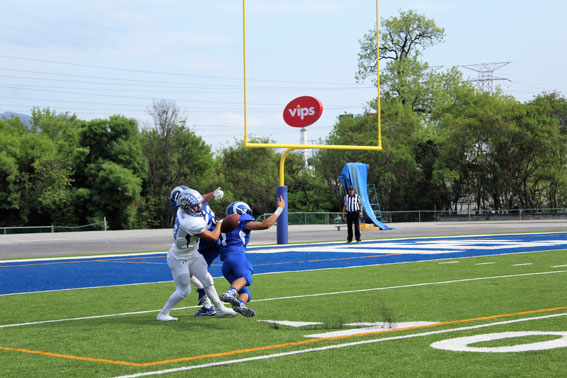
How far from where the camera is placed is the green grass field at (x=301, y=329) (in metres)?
5.95

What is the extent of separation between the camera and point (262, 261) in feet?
58.8

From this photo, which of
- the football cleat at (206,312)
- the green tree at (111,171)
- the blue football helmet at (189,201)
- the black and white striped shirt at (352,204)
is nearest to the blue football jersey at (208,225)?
the blue football helmet at (189,201)

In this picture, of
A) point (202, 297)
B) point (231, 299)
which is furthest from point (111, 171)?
point (231, 299)

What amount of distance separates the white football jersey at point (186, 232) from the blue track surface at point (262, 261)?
4.88m

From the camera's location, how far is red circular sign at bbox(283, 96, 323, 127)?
2694 cm

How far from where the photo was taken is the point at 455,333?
7312 mm

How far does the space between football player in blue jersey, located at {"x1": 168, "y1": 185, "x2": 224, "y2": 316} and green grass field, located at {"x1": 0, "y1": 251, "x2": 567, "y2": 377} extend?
0.29 meters

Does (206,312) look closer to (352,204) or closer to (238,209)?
Answer: (238,209)

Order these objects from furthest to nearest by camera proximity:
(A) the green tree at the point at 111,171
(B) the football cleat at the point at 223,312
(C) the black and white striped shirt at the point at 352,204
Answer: (A) the green tree at the point at 111,171
(C) the black and white striped shirt at the point at 352,204
(B) the football cleat at the point at 223,312

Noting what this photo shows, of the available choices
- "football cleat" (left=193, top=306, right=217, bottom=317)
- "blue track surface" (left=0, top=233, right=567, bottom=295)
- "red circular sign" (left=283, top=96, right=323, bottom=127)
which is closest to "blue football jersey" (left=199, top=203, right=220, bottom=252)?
"football cleat" (left=193, top=306, right=217, bottom=317)

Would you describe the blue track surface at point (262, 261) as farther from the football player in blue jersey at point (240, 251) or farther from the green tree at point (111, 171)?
the green tree at point (111, 171)

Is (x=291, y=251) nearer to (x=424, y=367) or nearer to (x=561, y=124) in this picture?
(x=424, y=367)

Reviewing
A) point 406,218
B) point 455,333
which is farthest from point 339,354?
point 406,218

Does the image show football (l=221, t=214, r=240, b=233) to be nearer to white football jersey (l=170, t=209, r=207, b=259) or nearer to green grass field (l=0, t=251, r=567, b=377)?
white football jersey (l=170, t=209, r=207, b=259)
